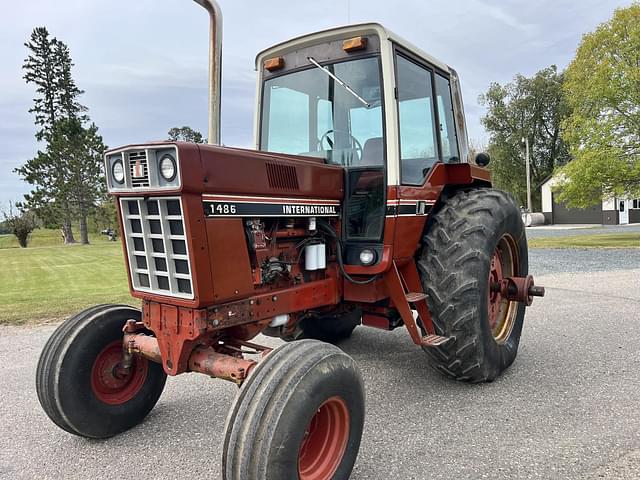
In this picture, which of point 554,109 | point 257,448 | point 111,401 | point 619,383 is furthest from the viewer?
point 554,109

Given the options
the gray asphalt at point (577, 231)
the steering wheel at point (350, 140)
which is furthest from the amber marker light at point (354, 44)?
the gray asphalt at point (577, 231)

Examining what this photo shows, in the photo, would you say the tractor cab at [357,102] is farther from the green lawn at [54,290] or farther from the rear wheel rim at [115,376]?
the green lawn at [54,290]

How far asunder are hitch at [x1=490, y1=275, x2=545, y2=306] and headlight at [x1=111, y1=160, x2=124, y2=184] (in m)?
3.15

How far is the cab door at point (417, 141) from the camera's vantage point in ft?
11.4

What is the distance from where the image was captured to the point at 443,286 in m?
3.56

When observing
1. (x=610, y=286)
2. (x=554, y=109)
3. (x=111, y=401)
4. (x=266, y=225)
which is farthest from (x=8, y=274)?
(x=554, y=109)

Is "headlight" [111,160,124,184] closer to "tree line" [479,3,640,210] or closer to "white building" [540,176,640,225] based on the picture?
"tree line" [479,3,640,210]

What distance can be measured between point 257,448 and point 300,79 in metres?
2.74

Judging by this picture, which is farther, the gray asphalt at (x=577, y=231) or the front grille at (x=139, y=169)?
the gray asphalt at (x=577, y=231)

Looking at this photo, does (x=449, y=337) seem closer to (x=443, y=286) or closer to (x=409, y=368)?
(x=443, y=286)

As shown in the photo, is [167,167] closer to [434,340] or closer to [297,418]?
[297,418]

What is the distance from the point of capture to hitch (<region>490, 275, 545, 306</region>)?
4281 mm

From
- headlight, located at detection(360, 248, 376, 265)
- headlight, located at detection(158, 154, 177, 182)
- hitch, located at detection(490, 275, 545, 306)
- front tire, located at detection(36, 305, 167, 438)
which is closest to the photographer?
headlight, located at detection(158, 154, 177, 182)

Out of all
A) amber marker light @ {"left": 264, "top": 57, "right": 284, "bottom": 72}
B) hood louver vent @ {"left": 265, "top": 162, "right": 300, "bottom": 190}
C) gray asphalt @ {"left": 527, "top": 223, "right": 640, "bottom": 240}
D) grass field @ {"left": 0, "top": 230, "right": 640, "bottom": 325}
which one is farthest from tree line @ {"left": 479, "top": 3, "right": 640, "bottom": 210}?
hood louver vent @ {"left": 265, "top": 162, "right": 300, "bottom": 190}
